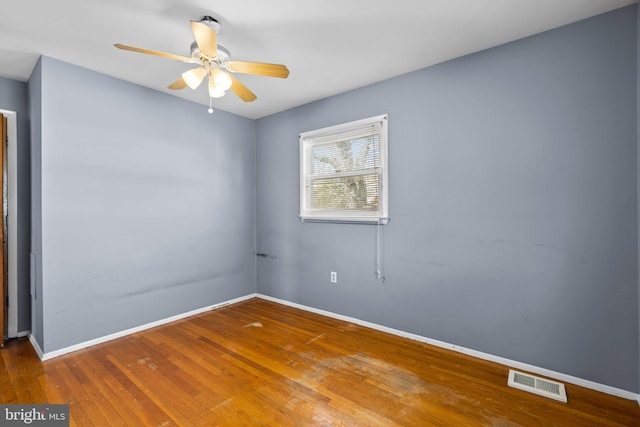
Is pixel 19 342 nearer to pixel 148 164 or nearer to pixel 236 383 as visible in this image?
pixel 148 164

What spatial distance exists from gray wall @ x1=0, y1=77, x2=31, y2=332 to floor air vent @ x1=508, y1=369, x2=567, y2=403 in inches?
171

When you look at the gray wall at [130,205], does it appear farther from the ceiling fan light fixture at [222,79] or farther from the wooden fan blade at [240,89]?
the ceiling fan light fixture at [222,79]

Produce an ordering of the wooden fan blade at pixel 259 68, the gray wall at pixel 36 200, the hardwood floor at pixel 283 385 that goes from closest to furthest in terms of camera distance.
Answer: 1. the hardwood floor at pixel 283 385
2. the wooden fan blade at pixel 259 68
3. the gray wall at pixel 36 200

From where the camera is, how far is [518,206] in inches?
93.0

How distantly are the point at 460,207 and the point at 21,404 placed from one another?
3436mm

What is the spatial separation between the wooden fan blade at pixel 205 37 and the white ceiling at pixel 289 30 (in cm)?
29

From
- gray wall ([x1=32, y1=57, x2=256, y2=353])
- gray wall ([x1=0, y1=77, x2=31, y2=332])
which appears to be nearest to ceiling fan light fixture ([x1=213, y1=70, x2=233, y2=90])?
gray wall ([x1=32, y1=57, x2=256, y2=353])

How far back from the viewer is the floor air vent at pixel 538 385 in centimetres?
201

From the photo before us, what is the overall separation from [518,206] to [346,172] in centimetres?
167

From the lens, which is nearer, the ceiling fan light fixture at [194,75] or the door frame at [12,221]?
the ceiling fan light fixture at [194,75]

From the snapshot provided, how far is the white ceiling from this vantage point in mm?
1948

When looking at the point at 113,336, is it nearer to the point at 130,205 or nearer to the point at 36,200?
the point at 130,205

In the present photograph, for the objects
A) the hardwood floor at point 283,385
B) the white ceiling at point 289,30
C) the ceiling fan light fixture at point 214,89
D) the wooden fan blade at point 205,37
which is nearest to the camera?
the wooden fan blade at point 205,37

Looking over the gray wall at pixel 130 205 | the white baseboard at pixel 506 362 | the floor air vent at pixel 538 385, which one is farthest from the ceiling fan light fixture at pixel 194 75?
the floor air vent at pixel 538 385
